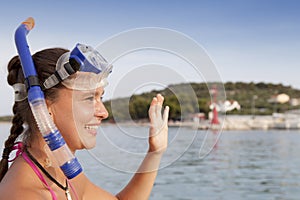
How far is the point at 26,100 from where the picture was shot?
1.27m

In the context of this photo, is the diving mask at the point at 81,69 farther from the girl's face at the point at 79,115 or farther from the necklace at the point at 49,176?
the necklace at the point at 49,176

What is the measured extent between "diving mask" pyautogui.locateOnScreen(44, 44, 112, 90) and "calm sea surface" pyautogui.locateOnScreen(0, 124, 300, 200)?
0.13 metres

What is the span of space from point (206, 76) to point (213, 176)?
12149mm

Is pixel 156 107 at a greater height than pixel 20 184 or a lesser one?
greater

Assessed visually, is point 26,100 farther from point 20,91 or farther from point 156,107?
point 156,107

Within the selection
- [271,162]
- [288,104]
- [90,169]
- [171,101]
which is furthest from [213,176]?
[288,104]

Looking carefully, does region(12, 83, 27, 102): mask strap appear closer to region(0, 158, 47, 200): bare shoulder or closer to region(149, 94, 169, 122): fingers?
region(0, 158, 47, 200): bare shoulder

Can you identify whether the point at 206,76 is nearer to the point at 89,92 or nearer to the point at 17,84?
the point at 89,92

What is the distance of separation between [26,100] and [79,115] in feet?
0.46

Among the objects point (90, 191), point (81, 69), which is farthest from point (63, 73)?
point (90, 191)

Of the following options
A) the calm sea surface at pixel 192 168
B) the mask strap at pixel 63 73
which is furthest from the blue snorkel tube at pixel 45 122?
the calm sea surface at pixel 192 168

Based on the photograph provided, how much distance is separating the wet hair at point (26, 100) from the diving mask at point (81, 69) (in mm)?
23

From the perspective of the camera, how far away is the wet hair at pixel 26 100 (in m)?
1.27

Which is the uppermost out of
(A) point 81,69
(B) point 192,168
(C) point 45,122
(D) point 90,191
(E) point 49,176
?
(A) point 81,69
